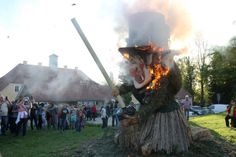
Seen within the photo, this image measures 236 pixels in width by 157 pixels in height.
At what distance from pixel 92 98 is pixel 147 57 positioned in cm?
3468

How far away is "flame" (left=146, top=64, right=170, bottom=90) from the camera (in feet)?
23.9

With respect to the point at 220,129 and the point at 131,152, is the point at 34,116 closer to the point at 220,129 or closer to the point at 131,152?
the point at 220,129

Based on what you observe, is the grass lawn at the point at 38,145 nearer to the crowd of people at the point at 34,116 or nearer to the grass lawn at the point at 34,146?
the grass lawn at the point at 34,146

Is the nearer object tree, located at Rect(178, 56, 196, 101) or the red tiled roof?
the red tiled roof

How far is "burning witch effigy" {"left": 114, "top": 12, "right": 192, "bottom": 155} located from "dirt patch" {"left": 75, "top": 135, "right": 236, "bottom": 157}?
0.43 ft

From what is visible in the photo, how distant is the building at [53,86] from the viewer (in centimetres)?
2691

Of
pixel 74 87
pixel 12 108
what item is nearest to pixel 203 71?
pixel 74 87

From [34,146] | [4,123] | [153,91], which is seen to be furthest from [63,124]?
[153,91]

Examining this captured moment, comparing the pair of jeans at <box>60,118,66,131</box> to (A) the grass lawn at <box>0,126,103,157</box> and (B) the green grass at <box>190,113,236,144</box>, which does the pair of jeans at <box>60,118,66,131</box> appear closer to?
(A) the grass lawn at <box>0,126,103,157</box>

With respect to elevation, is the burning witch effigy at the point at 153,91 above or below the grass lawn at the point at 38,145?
above

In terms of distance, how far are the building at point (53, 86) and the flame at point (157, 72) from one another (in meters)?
17.4

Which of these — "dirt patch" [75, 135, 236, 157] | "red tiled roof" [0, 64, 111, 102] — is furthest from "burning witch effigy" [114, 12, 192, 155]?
"red tiled roof" [0, 64, 111, 102]

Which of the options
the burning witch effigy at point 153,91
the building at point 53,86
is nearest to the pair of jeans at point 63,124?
the building at point 53,86

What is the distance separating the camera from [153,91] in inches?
290
